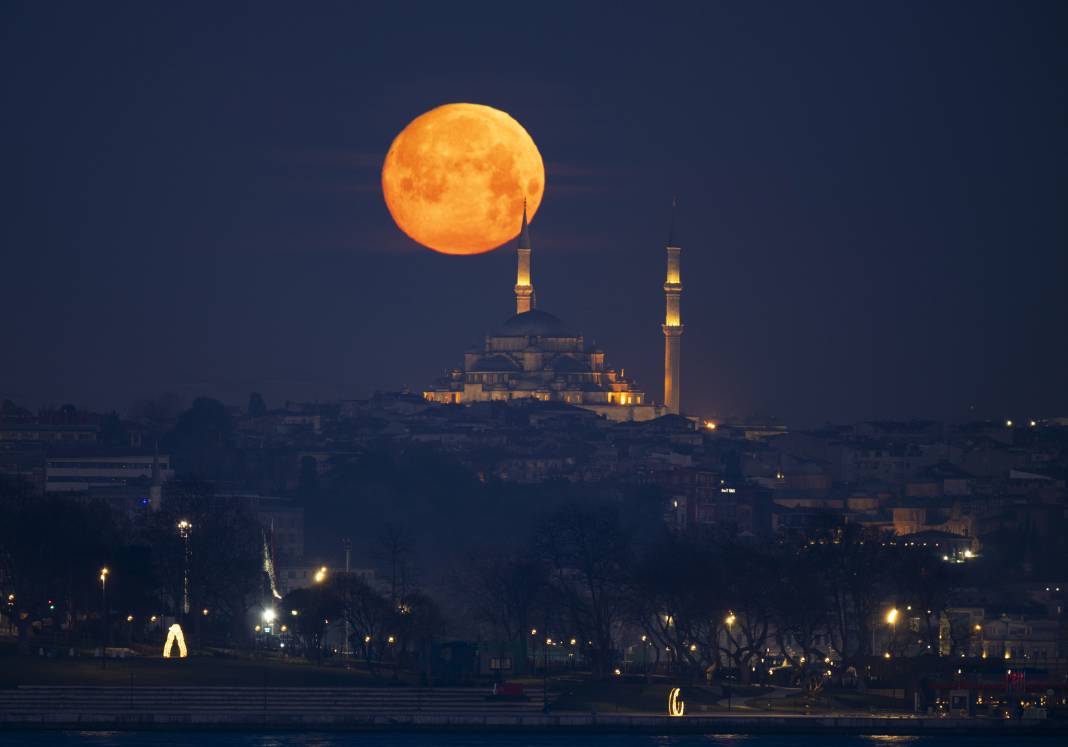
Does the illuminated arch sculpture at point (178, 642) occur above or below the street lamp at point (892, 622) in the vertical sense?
below

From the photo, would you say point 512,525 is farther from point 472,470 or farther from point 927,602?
point 927,602

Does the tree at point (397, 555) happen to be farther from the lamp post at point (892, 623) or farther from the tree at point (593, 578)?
the lamp post at point (892, 623)

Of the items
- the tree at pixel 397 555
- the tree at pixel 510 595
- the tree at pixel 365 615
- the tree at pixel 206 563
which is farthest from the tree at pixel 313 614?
the tree at pixel 397 555

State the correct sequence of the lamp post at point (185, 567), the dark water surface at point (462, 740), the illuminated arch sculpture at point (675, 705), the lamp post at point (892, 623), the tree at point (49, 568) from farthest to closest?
the lamp post at point (892, 623)
the lamp post at point (185, 567)
the tree at point (49, 568)
the illuminated arch sculpture at point (675, 705)
the dark water surface at point (462, 740)

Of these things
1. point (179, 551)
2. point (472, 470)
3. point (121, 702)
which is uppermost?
point (472, 470)

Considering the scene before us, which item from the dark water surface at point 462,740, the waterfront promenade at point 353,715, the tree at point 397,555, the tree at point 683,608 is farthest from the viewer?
the tree at point 397,555

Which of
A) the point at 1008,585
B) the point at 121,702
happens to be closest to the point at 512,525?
the point at 1008,585

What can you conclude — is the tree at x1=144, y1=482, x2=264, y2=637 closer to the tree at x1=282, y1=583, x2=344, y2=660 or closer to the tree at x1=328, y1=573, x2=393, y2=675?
the tree at x1=282, y1=583, x2=344, y2=660
